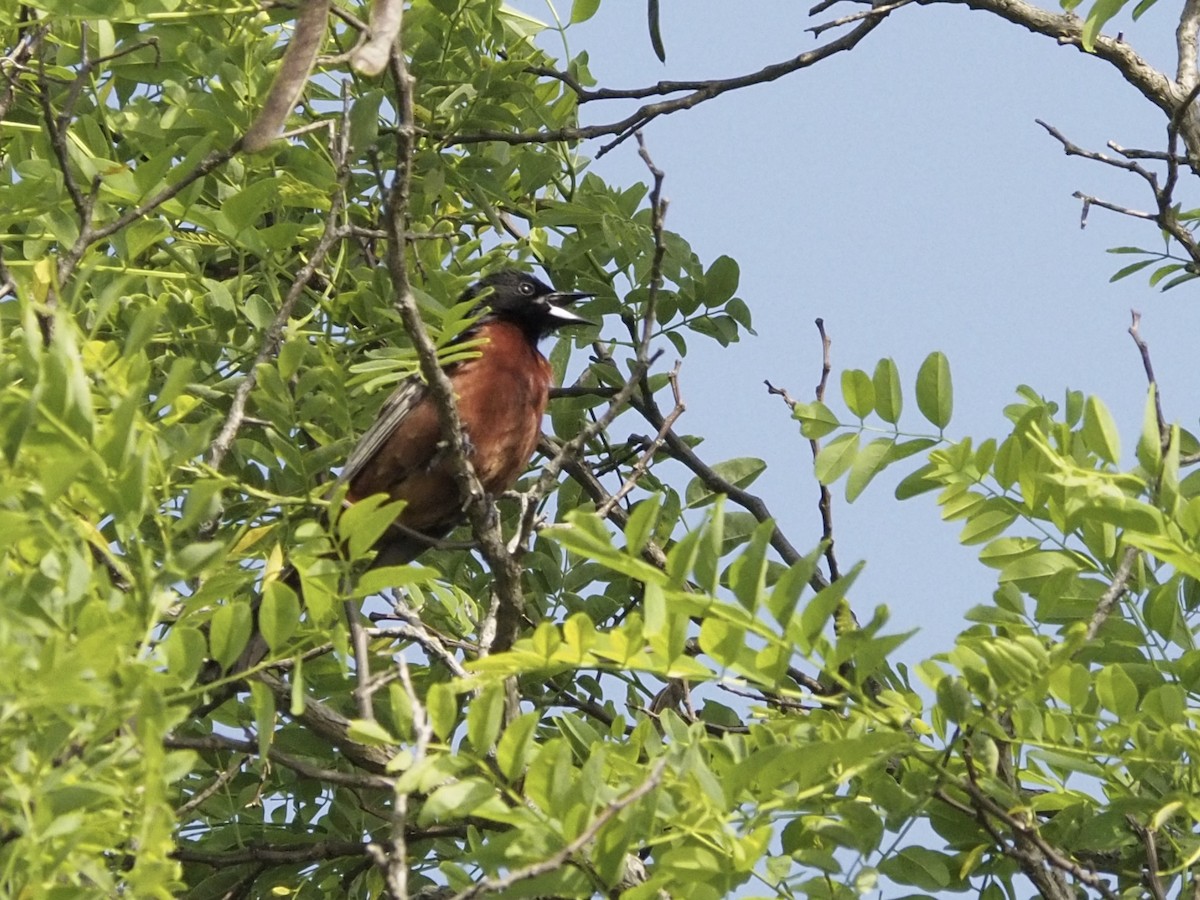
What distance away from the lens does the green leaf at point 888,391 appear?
2.97 metres

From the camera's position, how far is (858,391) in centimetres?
300

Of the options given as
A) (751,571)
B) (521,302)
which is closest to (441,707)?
(751,571)

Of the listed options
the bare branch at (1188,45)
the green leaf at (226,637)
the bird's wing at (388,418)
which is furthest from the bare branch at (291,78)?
the bare branch at (1188,45)

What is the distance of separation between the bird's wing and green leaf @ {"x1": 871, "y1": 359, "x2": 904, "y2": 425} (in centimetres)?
143

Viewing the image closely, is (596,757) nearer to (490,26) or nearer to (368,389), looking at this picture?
(368,389)

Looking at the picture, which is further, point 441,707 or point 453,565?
point 453,565

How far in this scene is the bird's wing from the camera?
4.22m

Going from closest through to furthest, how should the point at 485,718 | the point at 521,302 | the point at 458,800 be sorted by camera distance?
1. the point at 458,800
2. the point at 485,718
3. the point at 521,302

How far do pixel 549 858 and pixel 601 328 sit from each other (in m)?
2.91

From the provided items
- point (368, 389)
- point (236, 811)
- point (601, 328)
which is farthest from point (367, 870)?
point (601, 328)

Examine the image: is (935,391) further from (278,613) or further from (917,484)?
(278,613)

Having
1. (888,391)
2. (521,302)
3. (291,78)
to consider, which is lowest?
(521,302)

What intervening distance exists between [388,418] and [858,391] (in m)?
1.88

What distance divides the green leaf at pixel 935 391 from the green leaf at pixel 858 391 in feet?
0.34
